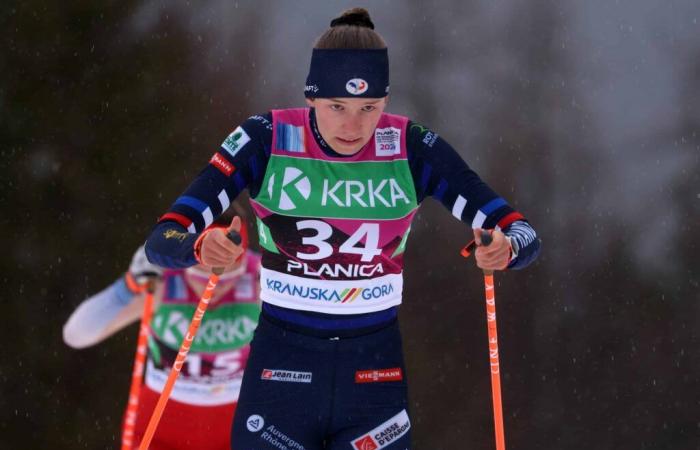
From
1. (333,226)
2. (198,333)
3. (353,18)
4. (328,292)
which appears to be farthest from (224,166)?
(198,333)

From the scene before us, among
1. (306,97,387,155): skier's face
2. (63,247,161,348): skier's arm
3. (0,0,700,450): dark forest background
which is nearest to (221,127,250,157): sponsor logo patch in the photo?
(306,97,387,155): skier's face

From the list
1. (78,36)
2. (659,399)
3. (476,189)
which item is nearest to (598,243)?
(659,399)

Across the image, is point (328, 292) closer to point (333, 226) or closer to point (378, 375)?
point (333, 226)

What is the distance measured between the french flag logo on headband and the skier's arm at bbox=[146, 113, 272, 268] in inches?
11.4

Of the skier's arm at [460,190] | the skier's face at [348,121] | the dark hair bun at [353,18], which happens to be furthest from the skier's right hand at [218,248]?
the dark hair bun at [353,18]

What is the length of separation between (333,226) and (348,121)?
335mm

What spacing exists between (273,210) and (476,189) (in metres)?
0.65

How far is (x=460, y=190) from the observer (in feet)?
10.8

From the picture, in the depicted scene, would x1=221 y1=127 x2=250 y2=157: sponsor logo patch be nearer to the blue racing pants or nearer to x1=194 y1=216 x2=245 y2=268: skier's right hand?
x1=194 y1=216 x2=245 y2=268: skier's right hand

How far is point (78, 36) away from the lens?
909 centimetres

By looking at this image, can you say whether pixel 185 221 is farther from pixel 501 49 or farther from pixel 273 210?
pixel 501 49

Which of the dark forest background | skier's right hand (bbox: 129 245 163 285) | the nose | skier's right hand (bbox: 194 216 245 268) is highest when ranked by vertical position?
the nose

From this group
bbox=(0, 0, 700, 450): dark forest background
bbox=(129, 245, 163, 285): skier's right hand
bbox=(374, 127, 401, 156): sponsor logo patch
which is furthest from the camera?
bbox=(0, 0, 700, 450): dark forest background

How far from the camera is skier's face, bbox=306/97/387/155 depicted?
3.22m
